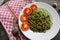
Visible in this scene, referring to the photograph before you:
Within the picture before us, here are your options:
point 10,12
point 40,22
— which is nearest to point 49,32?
point 40,22

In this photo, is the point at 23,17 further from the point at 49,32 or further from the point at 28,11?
the point at 49,32

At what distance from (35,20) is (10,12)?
162mm

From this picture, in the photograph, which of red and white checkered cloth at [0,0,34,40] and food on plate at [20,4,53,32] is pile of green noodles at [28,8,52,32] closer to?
food on plate at [20,4,53,32]

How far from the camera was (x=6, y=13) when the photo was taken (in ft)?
3.50

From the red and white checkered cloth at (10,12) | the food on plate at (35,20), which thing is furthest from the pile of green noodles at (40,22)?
the red and white checkered cloth at (10,12)

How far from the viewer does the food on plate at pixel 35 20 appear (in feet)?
3.34

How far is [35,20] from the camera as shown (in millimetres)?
1025

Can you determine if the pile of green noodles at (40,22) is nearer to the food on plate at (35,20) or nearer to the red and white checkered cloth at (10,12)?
the food on plate at (35,20)

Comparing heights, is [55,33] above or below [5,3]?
below

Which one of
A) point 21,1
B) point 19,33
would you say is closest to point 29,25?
point 19,33

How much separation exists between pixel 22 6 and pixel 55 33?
0.26 metres

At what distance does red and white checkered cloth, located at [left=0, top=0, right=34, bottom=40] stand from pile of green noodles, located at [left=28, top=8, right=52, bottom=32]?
4.0 inches

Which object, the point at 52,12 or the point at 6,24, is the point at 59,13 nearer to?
the point at 52,12

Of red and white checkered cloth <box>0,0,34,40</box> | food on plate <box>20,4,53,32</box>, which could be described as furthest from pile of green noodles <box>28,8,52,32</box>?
red and white checkered cloth <box>0,0,34,40</box>
